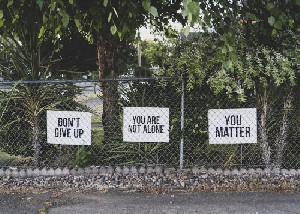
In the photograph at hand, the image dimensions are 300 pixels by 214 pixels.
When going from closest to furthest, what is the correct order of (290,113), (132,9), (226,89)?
(132,9) → (226,89) → (290,113)

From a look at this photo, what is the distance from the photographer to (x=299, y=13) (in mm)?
4641

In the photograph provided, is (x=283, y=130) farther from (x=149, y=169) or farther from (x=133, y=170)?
(x=133, y=170)

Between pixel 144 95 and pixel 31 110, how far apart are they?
5.71 ft

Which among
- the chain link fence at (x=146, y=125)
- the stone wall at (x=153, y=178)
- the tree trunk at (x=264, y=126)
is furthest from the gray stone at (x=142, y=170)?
the tree trunk at (x=264, y=126)

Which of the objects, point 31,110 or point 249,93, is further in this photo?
point 31,110

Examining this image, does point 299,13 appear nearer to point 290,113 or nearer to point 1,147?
point 290,113

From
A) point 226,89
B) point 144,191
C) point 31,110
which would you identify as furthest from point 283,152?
point 31,110

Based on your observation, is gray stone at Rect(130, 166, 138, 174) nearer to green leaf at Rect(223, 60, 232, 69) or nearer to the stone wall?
the stone wall

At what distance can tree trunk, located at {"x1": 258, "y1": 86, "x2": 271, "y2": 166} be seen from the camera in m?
5.02

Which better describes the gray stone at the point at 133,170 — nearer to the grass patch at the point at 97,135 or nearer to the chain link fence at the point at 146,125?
the chain link fence at the point at 146,125

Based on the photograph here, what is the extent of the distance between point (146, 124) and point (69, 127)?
3.66 ft

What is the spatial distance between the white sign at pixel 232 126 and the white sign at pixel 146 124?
646mm

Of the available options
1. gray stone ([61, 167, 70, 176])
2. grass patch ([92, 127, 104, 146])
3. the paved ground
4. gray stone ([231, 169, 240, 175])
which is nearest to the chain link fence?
grass patch ([92, 127, 104, 146])

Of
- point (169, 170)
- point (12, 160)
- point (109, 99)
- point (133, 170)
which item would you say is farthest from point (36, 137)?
point (169, 170)
